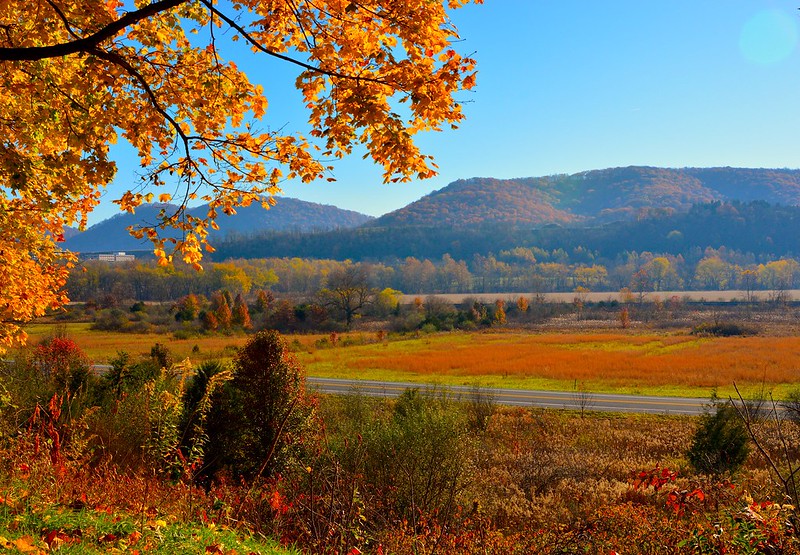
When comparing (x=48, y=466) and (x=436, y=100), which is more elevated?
(x=436, y=100)

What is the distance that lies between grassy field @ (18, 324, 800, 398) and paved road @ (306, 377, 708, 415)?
2.31 m

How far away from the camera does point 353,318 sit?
254 feet

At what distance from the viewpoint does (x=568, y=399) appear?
27.8 metres

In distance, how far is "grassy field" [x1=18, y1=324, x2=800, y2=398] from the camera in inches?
1314

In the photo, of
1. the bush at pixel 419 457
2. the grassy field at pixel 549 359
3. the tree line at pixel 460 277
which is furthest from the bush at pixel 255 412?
the tree line at pixel 460 277

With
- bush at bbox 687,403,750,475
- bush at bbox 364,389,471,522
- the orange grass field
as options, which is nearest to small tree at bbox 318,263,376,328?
the orange grass field

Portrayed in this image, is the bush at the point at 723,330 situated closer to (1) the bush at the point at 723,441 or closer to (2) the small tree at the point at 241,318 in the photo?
(1) the bush at the point at 723,441

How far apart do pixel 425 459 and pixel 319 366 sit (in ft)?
98.7

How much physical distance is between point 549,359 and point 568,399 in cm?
1605

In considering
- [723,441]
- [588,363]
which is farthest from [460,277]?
[723,441]

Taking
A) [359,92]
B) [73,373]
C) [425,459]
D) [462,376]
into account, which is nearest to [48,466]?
[359,92]

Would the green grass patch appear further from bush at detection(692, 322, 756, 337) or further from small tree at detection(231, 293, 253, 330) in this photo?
small tree at detection(231, 293, 253, 330)

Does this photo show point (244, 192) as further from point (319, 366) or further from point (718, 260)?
point (718, 260)

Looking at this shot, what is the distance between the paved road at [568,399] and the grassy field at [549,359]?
231cm
